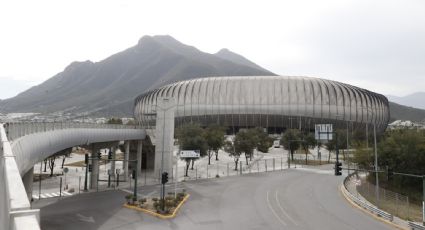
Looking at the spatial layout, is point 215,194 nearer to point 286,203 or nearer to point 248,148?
point 286,203

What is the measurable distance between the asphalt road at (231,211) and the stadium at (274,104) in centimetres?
9652

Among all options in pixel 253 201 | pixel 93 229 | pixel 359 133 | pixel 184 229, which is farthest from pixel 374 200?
pixel 359 133

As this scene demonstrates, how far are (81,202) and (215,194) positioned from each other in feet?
48.2

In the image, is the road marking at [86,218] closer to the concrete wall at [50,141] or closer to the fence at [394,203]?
the concrete wall at [50,141]

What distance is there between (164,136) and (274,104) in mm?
92159

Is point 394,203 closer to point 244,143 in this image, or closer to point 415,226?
point 415,226

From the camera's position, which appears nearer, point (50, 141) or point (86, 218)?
point (50, 141)

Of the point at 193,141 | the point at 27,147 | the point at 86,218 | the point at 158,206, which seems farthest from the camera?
the point at 193,141

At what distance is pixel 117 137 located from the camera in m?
50.3

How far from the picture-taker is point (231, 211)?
3139 cm

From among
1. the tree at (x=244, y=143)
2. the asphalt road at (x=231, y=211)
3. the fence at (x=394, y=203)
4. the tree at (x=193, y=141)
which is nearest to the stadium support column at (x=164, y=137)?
the tree at (x=193, y=141)

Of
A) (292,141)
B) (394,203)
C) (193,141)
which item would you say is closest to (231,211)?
(394,203)

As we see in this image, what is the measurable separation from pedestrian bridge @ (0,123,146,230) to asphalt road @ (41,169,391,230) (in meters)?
6.17

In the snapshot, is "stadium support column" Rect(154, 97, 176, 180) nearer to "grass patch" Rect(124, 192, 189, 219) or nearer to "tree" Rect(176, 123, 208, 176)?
"tree" Rect(176, 123, 208, 176)
